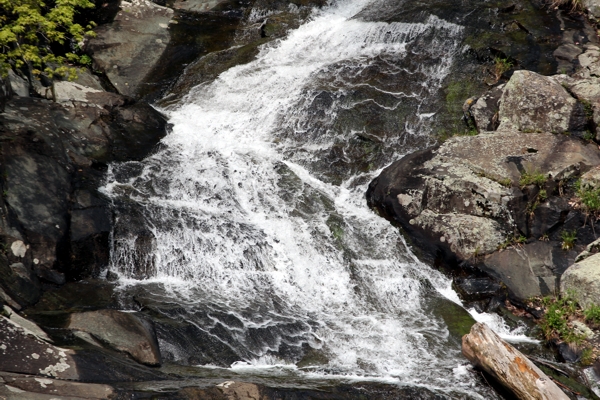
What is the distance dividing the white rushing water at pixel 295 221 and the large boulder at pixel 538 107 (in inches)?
77.3

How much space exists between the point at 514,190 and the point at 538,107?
229 cm

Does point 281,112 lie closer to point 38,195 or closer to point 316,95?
point 316,95

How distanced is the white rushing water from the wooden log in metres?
0.39

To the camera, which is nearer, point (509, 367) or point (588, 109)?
point (509, 367)

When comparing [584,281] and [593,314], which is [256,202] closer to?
[584,281]

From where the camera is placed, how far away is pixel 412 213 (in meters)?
10.9

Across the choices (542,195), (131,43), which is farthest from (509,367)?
(131,43)

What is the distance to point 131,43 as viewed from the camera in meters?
15.4

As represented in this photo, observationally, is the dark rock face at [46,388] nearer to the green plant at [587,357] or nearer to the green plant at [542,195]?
the green plant at [587,357]

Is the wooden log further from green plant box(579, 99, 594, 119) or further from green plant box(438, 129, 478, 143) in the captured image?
green plant box(579, 99, 594, 119)

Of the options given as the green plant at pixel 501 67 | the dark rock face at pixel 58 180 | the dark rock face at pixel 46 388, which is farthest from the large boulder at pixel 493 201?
the dark rock face at pixel 46 388

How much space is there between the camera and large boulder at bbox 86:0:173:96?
14641 mm

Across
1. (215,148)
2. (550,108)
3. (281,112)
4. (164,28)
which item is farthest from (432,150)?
(164,28)

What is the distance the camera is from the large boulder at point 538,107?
36.9ft
